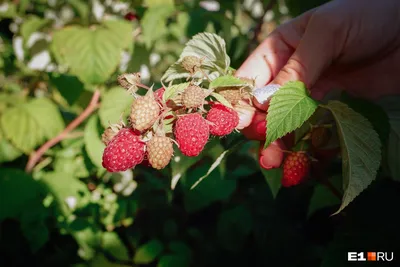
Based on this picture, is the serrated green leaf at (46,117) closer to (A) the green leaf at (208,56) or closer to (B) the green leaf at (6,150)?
(B) the green leaf at (6,150)

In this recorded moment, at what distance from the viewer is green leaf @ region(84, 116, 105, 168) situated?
4.70 ft

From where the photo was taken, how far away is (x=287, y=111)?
740 mm

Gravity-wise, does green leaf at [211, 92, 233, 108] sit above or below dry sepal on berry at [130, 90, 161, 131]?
below

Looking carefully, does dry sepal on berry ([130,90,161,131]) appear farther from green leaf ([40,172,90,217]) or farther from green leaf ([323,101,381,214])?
green leaf ([40,172,90,217])

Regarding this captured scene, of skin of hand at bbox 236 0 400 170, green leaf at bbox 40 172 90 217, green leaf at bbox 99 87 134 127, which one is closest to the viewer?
skin of hand at bbox 236 0 400 170

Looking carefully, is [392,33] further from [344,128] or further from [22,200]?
[22,200]

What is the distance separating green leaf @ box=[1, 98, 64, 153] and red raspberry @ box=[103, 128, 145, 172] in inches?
39.6

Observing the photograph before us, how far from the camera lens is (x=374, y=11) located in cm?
121

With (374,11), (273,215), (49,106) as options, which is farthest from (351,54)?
(49,106)

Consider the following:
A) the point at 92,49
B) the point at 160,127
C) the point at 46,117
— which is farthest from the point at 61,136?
the point at 160,127

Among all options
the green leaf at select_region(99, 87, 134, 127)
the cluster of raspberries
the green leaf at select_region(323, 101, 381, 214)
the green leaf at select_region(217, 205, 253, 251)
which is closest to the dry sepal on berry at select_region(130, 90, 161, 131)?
the cluster of raspberries

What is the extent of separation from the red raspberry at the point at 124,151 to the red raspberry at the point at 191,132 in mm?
75

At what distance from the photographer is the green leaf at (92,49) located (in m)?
1.47

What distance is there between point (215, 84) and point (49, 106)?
3.77 feet
